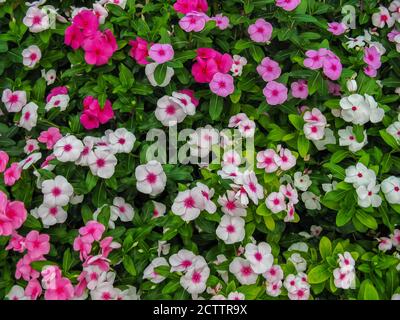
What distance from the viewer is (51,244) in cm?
214

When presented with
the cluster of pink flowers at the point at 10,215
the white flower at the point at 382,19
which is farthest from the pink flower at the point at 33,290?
the white flower at the point at 382,19

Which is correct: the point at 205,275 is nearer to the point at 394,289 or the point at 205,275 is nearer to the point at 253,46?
the point at 394,289

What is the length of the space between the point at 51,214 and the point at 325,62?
1.27 metres

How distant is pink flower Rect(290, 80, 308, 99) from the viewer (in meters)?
2.34

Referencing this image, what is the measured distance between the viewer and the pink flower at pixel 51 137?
2270 mm

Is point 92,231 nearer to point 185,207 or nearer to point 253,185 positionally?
point 185,207

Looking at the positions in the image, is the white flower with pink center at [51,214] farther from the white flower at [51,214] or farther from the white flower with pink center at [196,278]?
the white flower with pink center at [196,278]

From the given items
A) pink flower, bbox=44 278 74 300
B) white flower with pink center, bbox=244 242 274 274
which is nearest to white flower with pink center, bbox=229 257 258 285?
white flower with pink center, bbox=244 242 274 274

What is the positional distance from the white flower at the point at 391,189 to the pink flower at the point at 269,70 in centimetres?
63

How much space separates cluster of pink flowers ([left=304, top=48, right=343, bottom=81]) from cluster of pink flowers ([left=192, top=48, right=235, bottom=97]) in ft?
1.10

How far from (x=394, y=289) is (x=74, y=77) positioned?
1.60m

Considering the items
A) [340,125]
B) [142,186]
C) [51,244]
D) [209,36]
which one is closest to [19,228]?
[51,244]

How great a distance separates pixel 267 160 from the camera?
2.17 metres

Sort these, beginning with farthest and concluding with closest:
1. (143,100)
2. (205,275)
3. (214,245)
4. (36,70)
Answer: (36,70) → (143,100) → (214,245) → (205,275)
